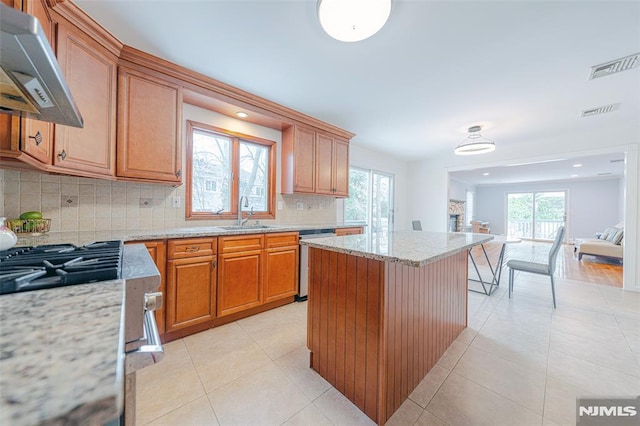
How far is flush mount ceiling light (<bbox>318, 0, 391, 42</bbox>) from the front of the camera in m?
1.38

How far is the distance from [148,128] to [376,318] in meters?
2.30

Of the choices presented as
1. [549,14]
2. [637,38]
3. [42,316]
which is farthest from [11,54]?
[637,38]

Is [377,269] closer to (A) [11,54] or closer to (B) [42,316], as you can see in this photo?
(B) [42,316]

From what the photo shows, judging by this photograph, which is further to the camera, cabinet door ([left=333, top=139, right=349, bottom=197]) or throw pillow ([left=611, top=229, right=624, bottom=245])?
throw pillow ([left=611, top=229, right=624, bottom=245])

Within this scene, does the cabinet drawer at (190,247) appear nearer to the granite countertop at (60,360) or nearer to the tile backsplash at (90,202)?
the tile backsplash at (90,202)

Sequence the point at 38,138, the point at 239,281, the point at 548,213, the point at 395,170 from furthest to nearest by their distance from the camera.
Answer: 1. the point at 548,213
2. the point at 395,170
3. the point at 239,281
4. the point at 38,138

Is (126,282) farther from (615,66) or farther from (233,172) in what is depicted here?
(615,66)

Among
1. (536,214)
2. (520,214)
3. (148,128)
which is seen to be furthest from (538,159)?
(520,214)

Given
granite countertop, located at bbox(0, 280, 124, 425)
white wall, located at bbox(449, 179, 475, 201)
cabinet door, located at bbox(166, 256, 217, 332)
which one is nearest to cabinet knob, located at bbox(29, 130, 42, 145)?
cabinet door, located at bbox(166, 256, 217, 332)

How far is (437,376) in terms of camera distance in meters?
1.60

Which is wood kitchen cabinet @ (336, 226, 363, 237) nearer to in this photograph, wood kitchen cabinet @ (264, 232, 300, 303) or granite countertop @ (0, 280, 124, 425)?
wood kitchen cabinet @ (264, 232, 300, 303)

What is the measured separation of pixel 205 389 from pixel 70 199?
1796 millimetres

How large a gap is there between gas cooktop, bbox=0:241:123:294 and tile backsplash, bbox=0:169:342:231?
0.97 meters

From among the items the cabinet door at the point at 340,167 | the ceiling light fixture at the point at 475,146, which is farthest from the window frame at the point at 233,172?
the ceiling light fixture at the point at 475,146
